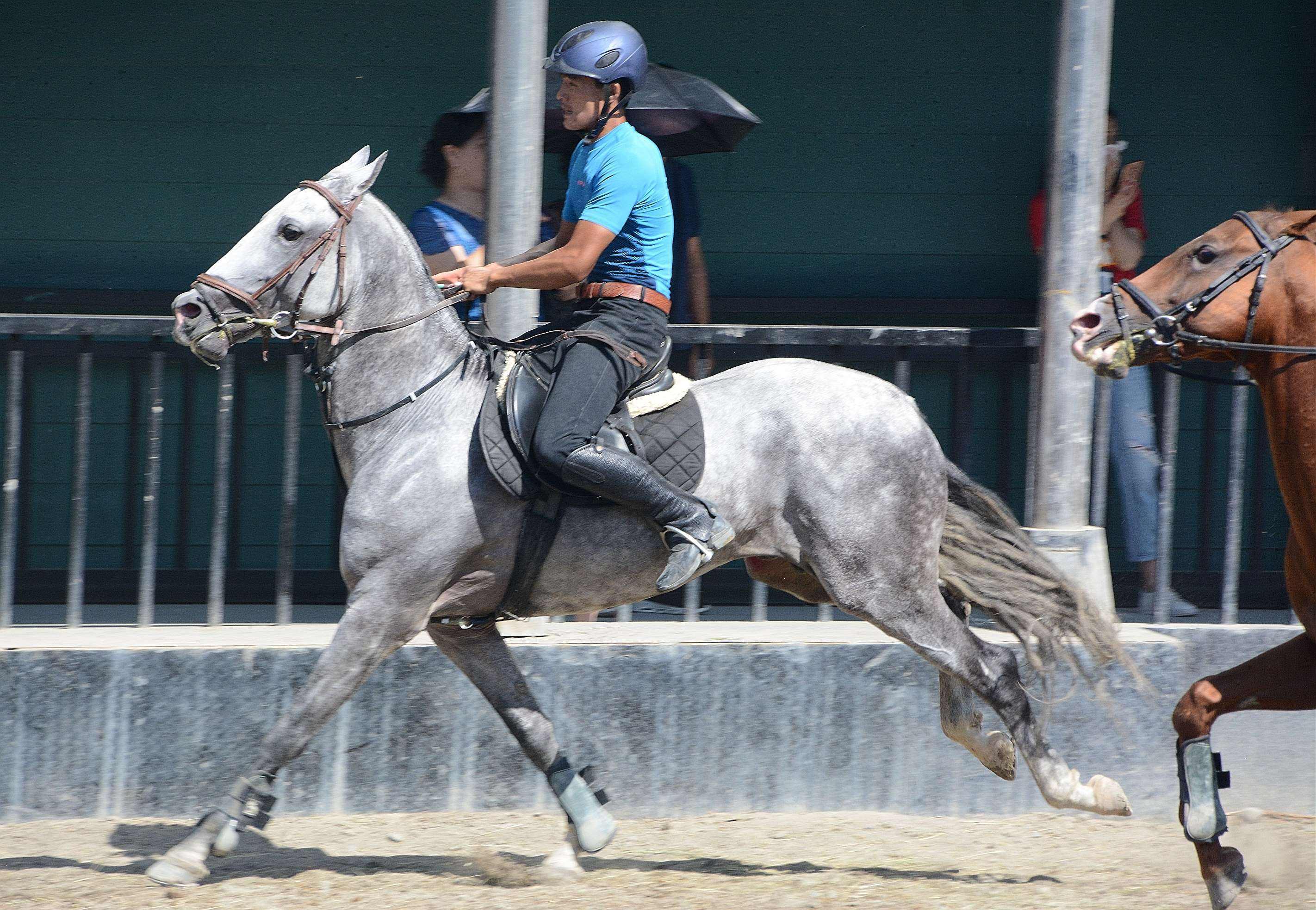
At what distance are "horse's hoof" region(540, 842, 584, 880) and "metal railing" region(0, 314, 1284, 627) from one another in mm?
1119

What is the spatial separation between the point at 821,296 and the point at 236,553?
133 inches

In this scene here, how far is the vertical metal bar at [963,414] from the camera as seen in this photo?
18.2 ft

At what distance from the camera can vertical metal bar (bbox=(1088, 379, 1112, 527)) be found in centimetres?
559

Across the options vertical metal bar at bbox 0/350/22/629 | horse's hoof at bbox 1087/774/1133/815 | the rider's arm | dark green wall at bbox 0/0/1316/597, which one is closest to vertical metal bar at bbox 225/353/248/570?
dark green wall at bbox 0/0/1316/597

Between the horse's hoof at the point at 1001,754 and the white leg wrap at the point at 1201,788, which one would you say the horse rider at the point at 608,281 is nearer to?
the horse's hoof at the point at 1001,754

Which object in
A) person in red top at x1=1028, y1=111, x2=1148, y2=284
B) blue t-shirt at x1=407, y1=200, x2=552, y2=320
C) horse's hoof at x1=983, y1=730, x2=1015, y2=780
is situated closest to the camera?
horse's hoof at x1=983, y1=730, x2=1015, y2=780

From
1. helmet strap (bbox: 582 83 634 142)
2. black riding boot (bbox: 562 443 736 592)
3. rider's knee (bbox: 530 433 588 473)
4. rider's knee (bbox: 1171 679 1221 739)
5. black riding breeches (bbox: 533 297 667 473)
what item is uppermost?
helmet strap (bbox: 582 83 634 142)

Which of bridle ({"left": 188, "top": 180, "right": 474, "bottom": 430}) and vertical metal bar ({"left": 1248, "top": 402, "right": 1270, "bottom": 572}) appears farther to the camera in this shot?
vertical metal bar ({"left": 1248, "top": 402, "right": 1270, "bottom": 572})

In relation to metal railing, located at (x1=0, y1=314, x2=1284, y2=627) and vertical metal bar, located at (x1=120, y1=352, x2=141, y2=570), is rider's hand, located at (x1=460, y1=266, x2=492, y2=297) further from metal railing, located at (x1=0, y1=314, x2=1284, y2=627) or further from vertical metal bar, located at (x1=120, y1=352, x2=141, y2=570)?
vertical metal bar, located at (x1=120, y1=352, x2=141, y2=570)

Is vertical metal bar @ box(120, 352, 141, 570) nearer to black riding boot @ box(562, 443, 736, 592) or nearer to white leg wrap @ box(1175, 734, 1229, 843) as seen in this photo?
black riding boot @ box(562, 443, 736, 592)

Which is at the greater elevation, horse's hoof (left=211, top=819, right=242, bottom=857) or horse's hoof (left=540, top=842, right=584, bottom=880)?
horse's hoof (left=211, top=819, right=242, bottom=857)

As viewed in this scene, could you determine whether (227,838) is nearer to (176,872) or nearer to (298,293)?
(176,872)

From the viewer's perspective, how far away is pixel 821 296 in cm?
768

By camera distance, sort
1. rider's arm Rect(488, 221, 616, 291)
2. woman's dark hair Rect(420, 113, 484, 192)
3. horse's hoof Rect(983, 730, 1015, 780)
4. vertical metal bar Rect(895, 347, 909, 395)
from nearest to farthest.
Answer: rider's arm Rect(488, 221, 616, 291) → horse's hoof Rect(983, 730, 1015, 780) → vertical metal bar Rect(895, 347, 909, 395) → woman's dark hair Rect(420, 113, 484, 192)
